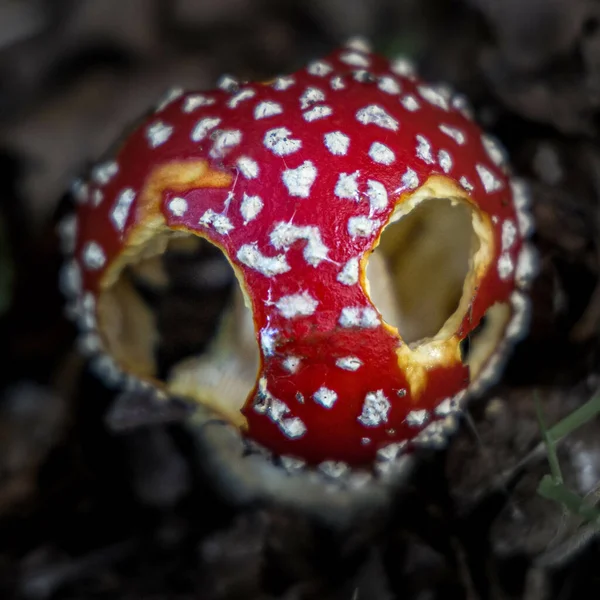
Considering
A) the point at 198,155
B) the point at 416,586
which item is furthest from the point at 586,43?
the point at 416,586

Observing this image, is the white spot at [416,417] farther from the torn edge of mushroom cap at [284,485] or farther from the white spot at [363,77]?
the white spot at [363,77]

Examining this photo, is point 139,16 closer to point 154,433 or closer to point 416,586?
point 154,433

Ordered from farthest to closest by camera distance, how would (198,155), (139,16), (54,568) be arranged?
1. (139,16)
2. (54,568)
3. (198,155)

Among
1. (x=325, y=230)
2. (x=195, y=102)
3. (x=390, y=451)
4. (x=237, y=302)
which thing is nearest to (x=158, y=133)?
(x=195, y=102)

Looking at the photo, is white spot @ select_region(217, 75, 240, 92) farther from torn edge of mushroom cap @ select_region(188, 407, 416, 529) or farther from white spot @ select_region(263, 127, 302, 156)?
torn edge of mushroom cap @ select_region(188, 407, 416, 529)

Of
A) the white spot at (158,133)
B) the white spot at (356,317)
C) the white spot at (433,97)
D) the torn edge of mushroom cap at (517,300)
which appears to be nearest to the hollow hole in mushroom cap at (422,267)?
the torn edge of mushroom cap at (517,300)

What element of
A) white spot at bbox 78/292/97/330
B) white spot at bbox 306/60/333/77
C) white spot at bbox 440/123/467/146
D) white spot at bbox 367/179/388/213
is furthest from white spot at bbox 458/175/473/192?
white spot at bbox 78/292/97/330

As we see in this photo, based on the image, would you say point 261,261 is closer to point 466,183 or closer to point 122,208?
point 122,208
